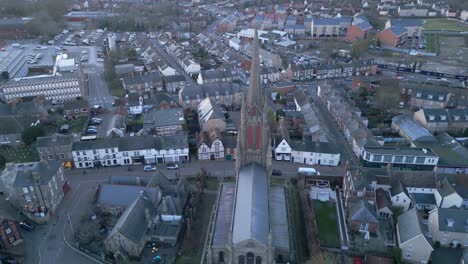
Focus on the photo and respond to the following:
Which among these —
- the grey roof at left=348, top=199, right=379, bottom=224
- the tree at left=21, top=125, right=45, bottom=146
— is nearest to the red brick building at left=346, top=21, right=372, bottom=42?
the grey roof at left=348, top=199, right=379, bottom=224

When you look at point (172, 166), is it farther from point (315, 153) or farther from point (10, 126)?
point (10, 126)

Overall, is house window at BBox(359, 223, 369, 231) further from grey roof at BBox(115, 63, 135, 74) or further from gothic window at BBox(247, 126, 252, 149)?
grey roof at BBox(115, 63, 135, 74)

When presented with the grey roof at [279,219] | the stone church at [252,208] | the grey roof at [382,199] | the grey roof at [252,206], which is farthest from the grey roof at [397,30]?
the grey roof at [252,206]

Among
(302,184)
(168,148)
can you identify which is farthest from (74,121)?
(302,184)

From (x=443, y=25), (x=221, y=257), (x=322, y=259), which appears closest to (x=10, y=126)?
(x=221, y=257)

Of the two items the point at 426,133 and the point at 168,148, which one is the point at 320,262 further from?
the point at 426,133

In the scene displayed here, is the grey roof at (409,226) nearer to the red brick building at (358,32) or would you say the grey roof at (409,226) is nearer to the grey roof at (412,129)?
the grey roof at (412,129)
